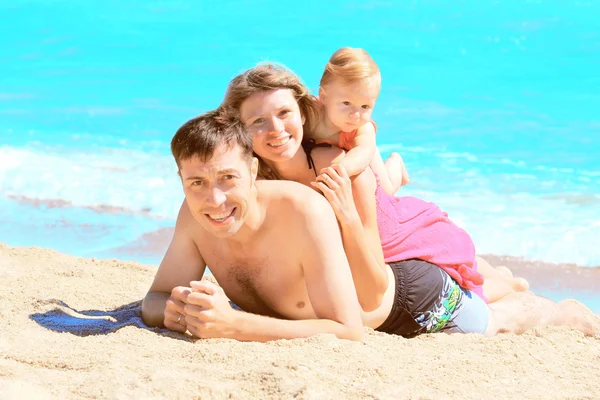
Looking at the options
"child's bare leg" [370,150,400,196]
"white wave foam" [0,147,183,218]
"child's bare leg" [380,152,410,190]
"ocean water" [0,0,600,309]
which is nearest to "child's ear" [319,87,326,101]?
"child's bare leg" [370,150,400,196]

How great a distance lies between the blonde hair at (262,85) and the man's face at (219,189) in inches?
16.4

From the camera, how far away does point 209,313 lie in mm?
3863

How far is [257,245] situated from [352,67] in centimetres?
120

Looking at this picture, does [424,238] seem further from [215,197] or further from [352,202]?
[215,197]

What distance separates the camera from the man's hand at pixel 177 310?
13.0 ft

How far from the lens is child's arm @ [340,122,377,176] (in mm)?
4312

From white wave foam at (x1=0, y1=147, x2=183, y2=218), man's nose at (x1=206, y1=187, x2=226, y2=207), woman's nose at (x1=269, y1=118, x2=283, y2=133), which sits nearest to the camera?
man's nose at (x1=206, y1=187, x2=226, y2=207)

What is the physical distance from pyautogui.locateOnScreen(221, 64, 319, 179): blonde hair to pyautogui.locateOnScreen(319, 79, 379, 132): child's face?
155 millimetres

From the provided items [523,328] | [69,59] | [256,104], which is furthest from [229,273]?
[69,59]

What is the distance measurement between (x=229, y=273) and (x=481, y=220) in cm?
713

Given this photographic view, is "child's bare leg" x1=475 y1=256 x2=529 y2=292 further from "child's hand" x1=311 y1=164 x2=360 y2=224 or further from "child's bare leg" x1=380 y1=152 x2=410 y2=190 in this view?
"child's hand" x1=311 y1=164 x2=360 y2=224

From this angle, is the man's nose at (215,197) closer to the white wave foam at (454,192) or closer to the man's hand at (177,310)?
the man's hand at (177,310)

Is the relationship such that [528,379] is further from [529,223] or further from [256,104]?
[529,223]

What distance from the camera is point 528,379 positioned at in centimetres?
386
